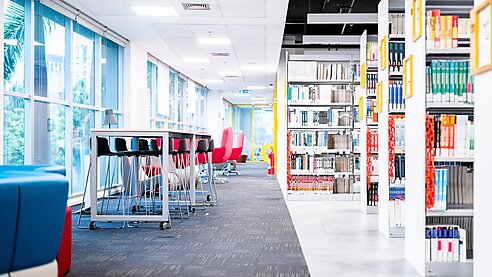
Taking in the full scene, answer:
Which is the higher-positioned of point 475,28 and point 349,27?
point 349,27

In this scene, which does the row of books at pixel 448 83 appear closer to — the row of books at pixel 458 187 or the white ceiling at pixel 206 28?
the row of books at pixel 458 187

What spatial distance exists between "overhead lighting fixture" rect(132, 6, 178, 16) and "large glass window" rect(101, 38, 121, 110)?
1803mm

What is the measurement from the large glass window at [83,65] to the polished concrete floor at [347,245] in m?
3.80

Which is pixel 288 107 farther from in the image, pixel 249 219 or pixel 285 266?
pixel 285 266

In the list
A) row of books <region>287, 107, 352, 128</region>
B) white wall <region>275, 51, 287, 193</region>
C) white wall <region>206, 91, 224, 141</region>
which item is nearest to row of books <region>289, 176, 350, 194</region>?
white wall <region>275, 51, 287, 193</region>

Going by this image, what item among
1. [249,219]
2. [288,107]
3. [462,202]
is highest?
[288,107]

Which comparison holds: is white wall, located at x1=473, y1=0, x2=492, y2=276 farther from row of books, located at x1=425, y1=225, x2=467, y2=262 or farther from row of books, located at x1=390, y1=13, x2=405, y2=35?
row of books, located at x1=390, y1=13, x2=405, y2=35

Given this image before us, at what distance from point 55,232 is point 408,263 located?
263 cm

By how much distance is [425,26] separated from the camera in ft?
12.1

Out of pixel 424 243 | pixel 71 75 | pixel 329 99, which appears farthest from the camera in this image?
pixel 329 99

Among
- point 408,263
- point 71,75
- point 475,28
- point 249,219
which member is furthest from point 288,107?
point 475,28

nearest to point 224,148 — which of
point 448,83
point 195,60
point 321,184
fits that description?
point 195,60

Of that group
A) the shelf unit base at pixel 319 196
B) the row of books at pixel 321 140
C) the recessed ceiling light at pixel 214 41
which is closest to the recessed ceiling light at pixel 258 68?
the recessed ceiling light at pixel 214 41

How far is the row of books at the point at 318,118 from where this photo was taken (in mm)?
8727
